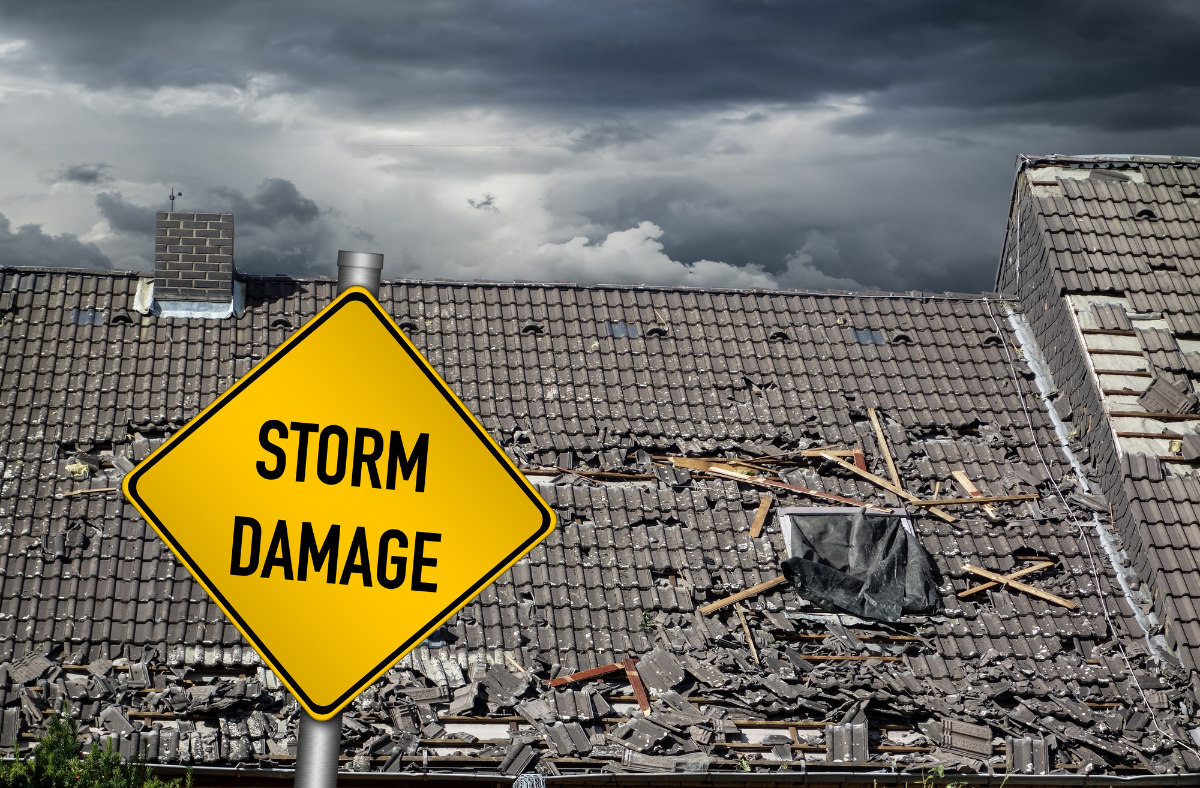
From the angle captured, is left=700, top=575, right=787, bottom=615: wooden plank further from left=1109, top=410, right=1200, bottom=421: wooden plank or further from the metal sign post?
the metal sign post

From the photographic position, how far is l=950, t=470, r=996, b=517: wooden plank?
38.2ft

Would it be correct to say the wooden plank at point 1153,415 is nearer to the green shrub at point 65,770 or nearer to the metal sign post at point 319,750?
the green shrub at point 65,770

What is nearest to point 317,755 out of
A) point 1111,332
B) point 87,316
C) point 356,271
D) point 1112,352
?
point 356,271

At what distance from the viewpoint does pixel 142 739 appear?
8359 mm

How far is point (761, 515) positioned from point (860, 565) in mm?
1121

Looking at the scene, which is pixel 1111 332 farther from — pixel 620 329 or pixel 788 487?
pixel 620 329

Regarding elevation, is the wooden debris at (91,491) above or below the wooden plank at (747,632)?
A: above

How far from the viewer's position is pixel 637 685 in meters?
9.38

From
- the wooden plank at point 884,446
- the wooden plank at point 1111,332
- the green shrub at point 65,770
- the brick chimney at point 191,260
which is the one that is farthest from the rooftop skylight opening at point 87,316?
the wooden plank at point 1111,332

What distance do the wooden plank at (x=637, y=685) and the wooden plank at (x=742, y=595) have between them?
0.95 metres

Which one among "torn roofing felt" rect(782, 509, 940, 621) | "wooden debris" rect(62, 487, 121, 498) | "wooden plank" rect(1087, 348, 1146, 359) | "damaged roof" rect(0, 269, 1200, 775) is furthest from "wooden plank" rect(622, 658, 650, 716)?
"wooden plank" rect(1087, 348, 1146, 359)

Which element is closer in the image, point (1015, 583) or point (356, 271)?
point (356, 271)

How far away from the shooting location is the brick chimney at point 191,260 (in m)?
12.8

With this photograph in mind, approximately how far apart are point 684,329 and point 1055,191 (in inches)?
212
